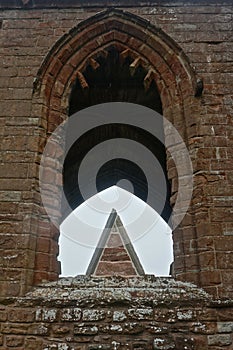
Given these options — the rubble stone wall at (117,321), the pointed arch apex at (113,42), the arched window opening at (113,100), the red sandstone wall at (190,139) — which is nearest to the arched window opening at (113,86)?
the arched window opening at (113,100)

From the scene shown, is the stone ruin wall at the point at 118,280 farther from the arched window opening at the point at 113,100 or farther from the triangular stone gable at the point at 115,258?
the triangular stone gable at the point at 115,258

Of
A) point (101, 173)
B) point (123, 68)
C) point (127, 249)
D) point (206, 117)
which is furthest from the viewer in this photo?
point (101, 173)

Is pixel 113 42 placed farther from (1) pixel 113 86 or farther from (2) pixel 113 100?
(2) pixel 113 100

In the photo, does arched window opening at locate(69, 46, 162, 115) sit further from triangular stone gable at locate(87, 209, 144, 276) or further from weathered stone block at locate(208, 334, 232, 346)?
weathered stone block at locate(208, 334, 232, 346)

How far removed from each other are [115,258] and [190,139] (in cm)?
276

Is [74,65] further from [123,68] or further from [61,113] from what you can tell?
[123,68]

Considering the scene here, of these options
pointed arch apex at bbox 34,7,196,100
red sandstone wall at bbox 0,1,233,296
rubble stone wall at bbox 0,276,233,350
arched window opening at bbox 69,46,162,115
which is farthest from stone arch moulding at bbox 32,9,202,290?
rubble stone wall at bbox 0,276,233,350

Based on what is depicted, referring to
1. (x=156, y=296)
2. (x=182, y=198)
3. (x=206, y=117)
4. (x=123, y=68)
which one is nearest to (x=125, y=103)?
(x=123, y=68)

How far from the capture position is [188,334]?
368 centimetres

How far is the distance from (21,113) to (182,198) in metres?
2.22

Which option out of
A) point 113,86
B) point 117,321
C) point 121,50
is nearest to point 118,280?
point 117,321

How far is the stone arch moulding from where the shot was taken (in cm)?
485

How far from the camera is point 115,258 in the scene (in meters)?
6.46

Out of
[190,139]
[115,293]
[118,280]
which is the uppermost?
[190,139]
